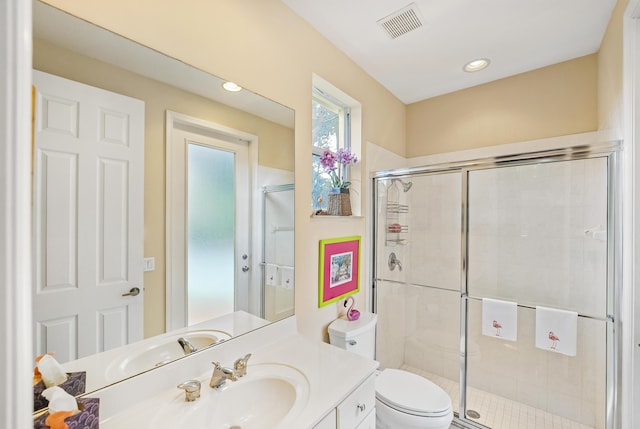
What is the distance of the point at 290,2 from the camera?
1.48 m

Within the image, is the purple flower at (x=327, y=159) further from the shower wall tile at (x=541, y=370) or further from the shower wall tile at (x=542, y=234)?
the shower wall tile at (x=541, y=370)

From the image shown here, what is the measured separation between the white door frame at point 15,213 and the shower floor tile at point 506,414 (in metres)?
2.44

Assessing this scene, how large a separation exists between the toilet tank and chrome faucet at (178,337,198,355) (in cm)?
89

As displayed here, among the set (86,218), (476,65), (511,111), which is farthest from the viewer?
(511,111)

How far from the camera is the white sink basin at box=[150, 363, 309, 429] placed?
0.88m

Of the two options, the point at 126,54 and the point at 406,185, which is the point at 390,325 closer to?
the point at 406,185

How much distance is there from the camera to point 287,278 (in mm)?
1494

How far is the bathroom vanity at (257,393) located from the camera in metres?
0.86

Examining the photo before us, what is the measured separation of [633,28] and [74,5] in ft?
7.11

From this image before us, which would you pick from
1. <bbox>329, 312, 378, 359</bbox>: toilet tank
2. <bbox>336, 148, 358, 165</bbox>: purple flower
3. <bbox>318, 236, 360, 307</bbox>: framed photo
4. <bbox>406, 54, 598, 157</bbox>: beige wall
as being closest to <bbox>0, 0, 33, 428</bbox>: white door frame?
<bbox>318, 236, 360, 307</bbox>: framed photo

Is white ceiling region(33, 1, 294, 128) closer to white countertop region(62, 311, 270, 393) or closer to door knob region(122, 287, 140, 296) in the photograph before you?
door knob region(122, 287, 140, 296)

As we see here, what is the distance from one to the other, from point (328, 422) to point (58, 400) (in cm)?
73

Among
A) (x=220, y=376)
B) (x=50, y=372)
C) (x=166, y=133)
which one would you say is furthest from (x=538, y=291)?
(x=50, y=372)

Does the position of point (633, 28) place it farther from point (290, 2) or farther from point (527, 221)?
point (290, 2)
